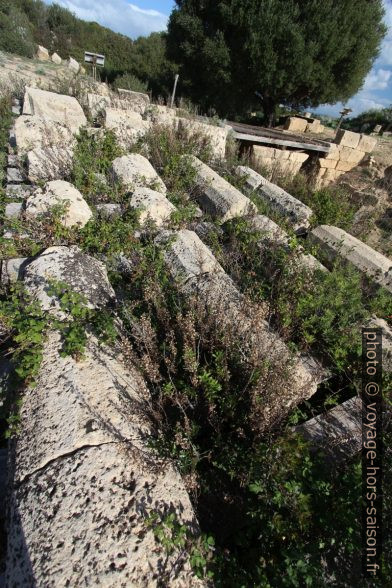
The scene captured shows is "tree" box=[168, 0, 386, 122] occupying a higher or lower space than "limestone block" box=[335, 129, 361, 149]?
higher

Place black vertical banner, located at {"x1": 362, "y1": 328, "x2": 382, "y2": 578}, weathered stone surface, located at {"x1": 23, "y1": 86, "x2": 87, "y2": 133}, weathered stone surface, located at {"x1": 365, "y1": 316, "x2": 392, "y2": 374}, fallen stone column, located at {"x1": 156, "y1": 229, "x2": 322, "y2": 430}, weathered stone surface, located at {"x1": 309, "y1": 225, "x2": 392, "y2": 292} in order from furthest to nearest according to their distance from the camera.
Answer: weathered stone surface, located at {"x1": 23, "y1": 86, "x2": 87, "y2": 133} < weathered stone surface, located at {"x1": 309, "y1": 225, "x2": 392, "y2": 292} < weathered stone surface, located at {"x1": 365, "y1": 316, "x2": 392, "y2": 374} < fallen stone column, located at {"x1": 156, "y1": 229, "x2": 322, "y2": 430} < black vertical banner, located at {"x1": 362, "y1": 328, "x2": 382, "y2": 578}

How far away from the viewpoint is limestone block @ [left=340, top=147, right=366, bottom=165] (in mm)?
10297

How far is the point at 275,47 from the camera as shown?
12.0 m

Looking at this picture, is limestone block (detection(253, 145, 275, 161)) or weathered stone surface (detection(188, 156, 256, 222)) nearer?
weathered stone surface (detection(188, 156, 256, 222))

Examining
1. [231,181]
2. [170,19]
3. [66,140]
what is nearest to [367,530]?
[231,181]

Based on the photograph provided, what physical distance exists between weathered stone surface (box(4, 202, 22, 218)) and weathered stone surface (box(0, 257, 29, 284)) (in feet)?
2.67

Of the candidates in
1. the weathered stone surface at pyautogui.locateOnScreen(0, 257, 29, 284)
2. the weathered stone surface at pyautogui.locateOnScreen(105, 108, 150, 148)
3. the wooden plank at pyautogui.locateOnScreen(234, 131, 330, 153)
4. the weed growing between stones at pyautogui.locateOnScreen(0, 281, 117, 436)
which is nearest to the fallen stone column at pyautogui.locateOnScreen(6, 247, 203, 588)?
the weed growing between stones at pyautogui.locateOnScreen(0, 281, 117, 436)

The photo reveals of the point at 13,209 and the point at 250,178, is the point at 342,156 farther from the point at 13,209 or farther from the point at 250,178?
the point at 13,209

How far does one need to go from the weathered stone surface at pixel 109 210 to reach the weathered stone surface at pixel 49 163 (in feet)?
2.99

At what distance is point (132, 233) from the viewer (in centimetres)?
366

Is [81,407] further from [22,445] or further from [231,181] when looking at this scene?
[231,181]

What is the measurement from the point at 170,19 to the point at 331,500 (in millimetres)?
17713

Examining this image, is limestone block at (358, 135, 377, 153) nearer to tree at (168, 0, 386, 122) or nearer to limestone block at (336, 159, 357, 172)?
limestone block at (336, 159, 357, 172)

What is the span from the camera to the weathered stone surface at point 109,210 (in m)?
3.92
